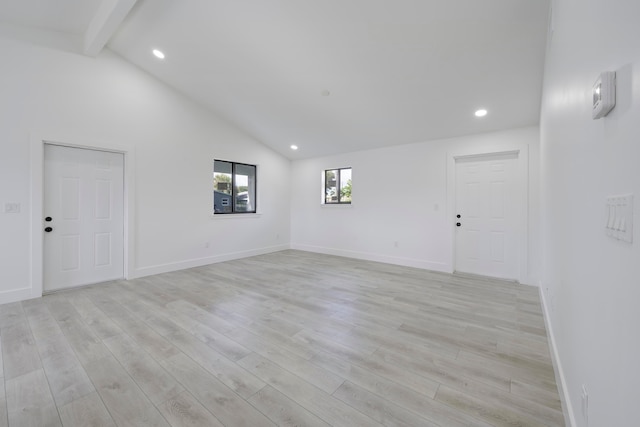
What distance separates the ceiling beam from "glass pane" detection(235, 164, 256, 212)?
291cm

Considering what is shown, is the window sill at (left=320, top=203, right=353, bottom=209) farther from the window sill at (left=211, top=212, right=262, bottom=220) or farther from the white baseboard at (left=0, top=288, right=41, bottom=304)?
the white baseboard at (left=0, top=288, right=41, bottom=304)

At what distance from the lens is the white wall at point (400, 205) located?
434 centimetres

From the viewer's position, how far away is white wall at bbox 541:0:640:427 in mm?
699

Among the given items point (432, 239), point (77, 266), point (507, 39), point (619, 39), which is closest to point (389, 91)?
point (507, 39)

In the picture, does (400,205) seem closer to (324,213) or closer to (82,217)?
(324,213)

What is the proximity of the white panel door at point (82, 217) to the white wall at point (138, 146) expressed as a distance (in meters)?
0.21

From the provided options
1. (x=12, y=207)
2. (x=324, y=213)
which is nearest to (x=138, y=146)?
(x=12, y=207)

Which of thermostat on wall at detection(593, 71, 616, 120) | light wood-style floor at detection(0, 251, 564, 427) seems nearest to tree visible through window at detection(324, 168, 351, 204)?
light wood-style floor at detection(0, 251, 564, 427)

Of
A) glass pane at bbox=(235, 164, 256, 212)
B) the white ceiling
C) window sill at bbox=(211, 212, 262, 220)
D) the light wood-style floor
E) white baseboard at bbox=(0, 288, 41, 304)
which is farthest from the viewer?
glass pane at bbox=(235, 164, 256, 212)

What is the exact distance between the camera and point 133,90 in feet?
14.4

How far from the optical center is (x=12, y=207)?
11.0 ft

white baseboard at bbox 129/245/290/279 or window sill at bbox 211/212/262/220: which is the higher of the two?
window sill at bbox 211/212/262/220

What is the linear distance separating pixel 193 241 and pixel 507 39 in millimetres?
5419

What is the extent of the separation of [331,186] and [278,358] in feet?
15.9
